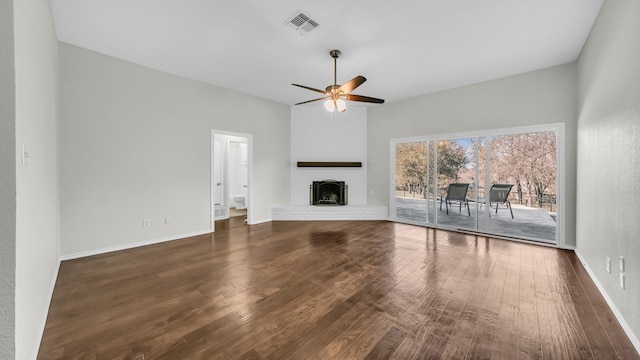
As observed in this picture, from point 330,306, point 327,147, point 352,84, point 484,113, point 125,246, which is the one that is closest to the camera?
point 330,306

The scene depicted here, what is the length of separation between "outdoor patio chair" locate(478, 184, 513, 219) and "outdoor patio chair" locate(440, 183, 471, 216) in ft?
1.38

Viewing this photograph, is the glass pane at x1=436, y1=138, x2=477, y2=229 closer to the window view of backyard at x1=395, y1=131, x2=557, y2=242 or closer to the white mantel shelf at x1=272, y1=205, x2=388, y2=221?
the window view of backyard at x1=395, y1=131, x2=557, y2=242

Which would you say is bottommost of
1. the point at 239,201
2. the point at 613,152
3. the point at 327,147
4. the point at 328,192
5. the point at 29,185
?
the point at 239,201

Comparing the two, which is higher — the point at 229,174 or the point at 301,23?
the point at 301,23

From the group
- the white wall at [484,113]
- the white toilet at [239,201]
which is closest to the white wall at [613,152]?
the white wall at [484,113]

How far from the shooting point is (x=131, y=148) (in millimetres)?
3951

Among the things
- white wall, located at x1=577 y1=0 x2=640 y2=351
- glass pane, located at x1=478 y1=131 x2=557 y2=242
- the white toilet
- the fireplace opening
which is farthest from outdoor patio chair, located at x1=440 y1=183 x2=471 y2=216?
the white toilet

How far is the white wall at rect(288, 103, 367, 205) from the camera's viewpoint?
6469mm

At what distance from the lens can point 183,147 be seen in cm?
455

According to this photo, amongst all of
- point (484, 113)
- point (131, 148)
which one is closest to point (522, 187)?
point (484, 113)

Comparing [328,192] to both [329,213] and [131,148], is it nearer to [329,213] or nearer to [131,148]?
[329,213]

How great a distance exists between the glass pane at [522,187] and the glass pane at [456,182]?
0.86ft

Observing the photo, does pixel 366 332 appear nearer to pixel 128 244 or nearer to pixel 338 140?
pixel 128 244

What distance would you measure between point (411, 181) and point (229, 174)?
15.8 ft
